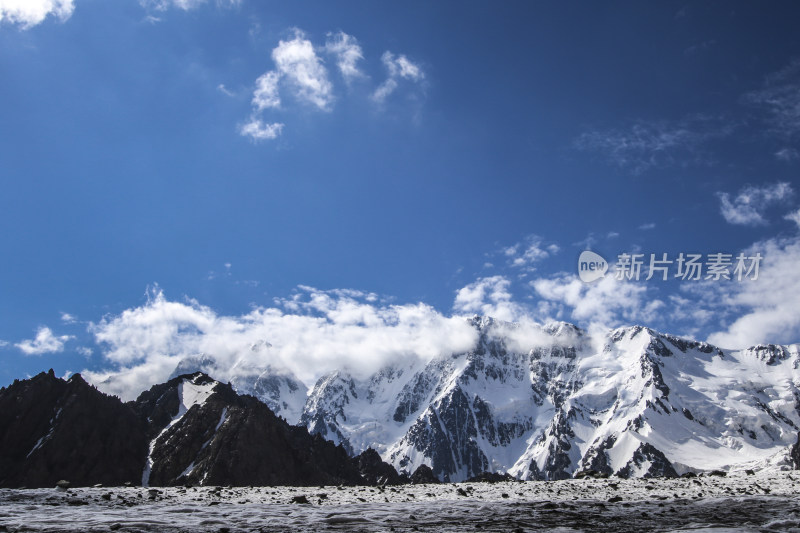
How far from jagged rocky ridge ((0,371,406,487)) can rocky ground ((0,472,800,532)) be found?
7469 cm

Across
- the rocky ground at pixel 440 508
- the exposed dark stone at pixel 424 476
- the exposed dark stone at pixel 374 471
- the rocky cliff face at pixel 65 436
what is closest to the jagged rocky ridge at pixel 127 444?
the rocky cliff face at pixel 65 436

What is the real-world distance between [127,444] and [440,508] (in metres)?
111

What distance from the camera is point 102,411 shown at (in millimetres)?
121125

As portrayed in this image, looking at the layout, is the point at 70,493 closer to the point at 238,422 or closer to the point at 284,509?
the point at 284,509

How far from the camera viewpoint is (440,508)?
2991cm

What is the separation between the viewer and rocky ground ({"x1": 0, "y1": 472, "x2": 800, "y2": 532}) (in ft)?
77.0

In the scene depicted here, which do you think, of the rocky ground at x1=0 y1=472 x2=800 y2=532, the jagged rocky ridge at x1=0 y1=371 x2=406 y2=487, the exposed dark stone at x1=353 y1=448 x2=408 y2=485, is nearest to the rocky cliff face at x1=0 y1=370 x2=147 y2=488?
the jagged rocky ridge at x1=0 y1=371 x2=406 y2=487

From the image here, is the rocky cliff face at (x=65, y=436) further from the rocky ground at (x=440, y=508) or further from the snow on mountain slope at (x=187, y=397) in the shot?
the rocky ground at (x=440, y=508)

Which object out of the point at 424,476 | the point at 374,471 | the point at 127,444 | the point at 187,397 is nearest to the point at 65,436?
the point at 127,444

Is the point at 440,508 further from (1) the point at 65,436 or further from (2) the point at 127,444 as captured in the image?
(2) the point at 127,444

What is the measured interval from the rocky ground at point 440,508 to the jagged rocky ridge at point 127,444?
245ft

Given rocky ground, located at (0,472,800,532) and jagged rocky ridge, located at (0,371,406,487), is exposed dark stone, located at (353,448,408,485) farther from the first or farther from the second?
rocky ground, located at (0,472,800,532)

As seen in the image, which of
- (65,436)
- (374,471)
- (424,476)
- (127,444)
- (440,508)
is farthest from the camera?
(424,476)

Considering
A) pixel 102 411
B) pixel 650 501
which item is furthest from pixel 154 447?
pixel 650 501
